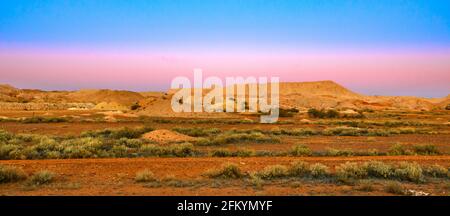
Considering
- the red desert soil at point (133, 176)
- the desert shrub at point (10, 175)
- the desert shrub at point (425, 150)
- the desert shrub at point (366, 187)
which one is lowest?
the desert shrub at point (425, 150)

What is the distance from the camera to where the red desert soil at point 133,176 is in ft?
30.9

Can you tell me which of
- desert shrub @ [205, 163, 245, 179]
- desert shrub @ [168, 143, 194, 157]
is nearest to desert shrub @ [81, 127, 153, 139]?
desert shrub @ [168, 143, 194, 157]

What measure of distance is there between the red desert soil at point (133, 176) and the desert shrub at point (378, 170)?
3.50 ft

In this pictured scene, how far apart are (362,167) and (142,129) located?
17540 millimetres

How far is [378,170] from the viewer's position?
11.6m

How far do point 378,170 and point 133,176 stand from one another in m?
6.86

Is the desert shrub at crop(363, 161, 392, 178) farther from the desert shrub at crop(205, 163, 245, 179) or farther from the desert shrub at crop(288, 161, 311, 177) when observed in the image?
the desert shrub at crop(205, 163, 245, 179)

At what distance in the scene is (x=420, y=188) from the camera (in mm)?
10070

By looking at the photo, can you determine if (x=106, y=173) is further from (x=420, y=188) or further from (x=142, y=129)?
(x=142, y=129)

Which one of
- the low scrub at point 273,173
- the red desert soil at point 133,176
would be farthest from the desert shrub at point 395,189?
the low scrub at point 273,173

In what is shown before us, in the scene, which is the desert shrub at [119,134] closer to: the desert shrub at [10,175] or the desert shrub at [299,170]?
the desert shrub at [10,175]

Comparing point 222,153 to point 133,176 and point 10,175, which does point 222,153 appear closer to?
point 133,176

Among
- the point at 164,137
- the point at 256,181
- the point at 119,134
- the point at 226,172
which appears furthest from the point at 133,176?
the point at 119,134
